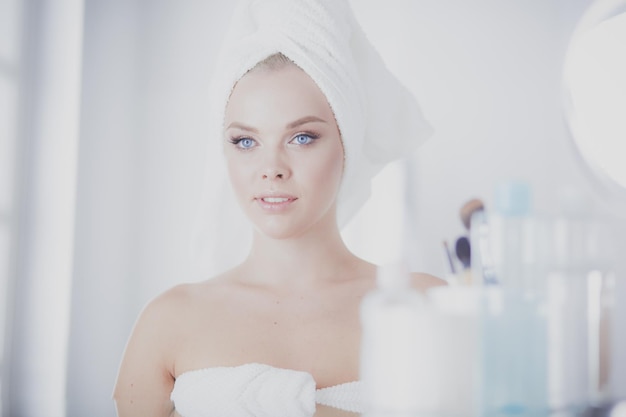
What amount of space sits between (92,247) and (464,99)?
2.45 ft

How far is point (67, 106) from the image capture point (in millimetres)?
1242

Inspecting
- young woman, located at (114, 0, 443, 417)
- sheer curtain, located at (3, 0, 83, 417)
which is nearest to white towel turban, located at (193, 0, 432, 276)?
young woman, located at (114, 0, 443, 417)

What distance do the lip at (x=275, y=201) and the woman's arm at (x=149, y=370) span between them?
248 mm

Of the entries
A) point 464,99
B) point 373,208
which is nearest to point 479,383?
point 373,208

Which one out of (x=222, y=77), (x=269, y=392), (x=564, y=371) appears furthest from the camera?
(x=222, y=77)

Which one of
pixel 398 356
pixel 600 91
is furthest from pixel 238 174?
pixel 600 91

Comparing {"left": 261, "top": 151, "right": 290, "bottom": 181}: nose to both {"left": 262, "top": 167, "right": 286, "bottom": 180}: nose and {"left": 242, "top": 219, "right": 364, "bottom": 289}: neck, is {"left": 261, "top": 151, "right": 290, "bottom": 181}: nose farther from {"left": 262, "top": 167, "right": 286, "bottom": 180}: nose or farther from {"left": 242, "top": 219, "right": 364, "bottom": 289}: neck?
{"left": 242, "top": 219, "right": 364, "bottom": 289}: neck

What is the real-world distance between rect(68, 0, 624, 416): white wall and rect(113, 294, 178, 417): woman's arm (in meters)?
0.04

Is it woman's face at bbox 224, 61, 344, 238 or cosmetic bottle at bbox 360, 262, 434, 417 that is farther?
woman's face at bbox 224, 61, 344, 238

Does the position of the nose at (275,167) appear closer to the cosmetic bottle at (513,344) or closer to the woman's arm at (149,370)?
the woman's arm at (149,370)

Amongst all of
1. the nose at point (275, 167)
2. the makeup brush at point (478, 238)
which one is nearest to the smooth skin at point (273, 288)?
the nose at point (275, 167)

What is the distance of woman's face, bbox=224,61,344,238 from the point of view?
3.81 ft

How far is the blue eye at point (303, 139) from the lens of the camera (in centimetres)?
117

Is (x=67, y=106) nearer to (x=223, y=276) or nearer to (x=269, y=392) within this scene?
(x=223, y=276)
